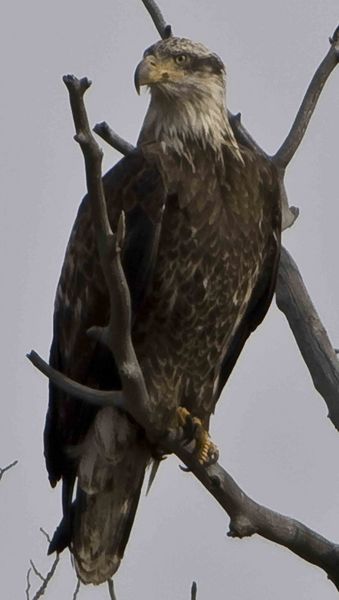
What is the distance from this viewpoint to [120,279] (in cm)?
454

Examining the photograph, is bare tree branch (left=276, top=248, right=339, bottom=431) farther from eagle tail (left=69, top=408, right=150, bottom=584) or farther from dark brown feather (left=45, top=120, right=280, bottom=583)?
eagle tail (left=69, top=408, right=150, bottom=584)

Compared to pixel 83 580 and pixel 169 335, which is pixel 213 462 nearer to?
pixel 169 335

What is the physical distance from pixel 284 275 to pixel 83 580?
1668mm

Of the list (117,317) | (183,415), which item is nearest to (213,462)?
(183,415)

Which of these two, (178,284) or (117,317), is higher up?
(178,284)

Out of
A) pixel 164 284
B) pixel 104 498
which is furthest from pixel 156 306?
pixel 104 498

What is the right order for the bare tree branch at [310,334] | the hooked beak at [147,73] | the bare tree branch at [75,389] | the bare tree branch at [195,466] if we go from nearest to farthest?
the bare tree branch at [195,466] < the bare tree branch at [75,389] < the hooked beak at [147,73] < the bare tree branch at [310,334]

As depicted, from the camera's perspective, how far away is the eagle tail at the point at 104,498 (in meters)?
6.42

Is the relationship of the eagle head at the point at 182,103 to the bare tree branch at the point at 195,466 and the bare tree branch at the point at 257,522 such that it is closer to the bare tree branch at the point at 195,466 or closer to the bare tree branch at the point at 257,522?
the bare tree branch at the point at 195,466

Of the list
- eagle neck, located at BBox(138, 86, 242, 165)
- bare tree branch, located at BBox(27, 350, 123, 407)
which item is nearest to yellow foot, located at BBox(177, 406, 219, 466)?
bare tree branch, located at BBox(27, 350, 123, 407)

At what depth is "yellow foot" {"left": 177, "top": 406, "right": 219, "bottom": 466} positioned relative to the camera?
5801 mm

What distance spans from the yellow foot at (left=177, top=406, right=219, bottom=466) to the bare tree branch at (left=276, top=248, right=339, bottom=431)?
1.90ft

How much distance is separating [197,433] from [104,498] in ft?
2.40

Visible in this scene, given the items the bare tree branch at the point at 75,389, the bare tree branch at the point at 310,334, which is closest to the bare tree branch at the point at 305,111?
the bare tree branch at the point at 310,334
